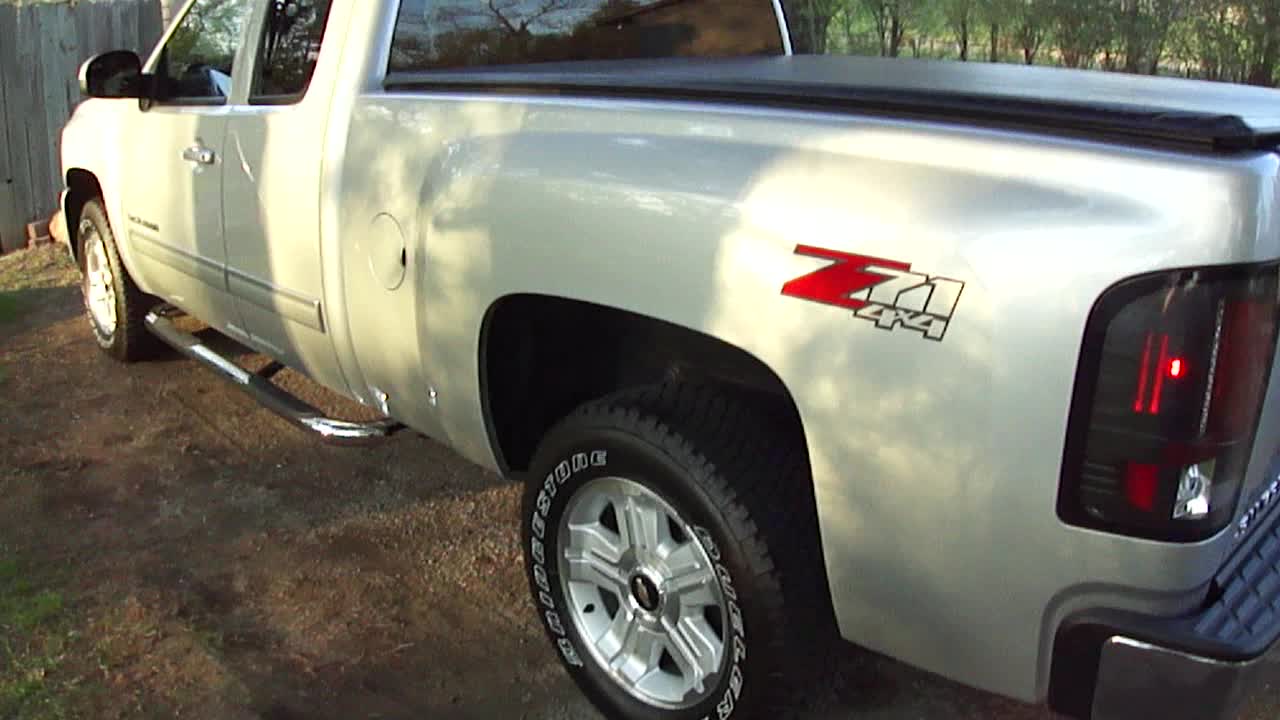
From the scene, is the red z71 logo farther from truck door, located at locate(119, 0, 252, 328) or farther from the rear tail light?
truck door, located at locate(119, 0, 252, 328)

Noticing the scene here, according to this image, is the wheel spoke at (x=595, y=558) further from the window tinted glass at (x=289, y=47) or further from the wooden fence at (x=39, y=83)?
the wooden fence at (x=39, y=83)

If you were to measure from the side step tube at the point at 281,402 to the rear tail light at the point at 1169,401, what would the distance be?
2.35 meters

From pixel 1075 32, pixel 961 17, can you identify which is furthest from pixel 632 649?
pixel 961 17

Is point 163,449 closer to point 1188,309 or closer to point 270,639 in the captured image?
point 270,639

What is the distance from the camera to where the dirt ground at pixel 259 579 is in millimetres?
3311

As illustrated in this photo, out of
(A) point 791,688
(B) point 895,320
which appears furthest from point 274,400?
(B) point 895,320

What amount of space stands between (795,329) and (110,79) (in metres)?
3.45

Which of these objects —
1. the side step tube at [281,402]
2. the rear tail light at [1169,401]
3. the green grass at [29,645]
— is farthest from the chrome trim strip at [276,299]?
the rear tail light at [1169,401]

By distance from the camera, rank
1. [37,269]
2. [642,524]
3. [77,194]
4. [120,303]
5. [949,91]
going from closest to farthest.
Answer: [949,91] → [642,524] → [120,303] → [77,194] → [37,269]

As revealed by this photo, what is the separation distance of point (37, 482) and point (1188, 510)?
Result: 163 inches

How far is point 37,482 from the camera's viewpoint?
4707mm

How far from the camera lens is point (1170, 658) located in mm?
2100

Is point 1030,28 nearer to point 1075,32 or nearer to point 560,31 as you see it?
point 1075,32

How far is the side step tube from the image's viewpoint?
392 centimetres
